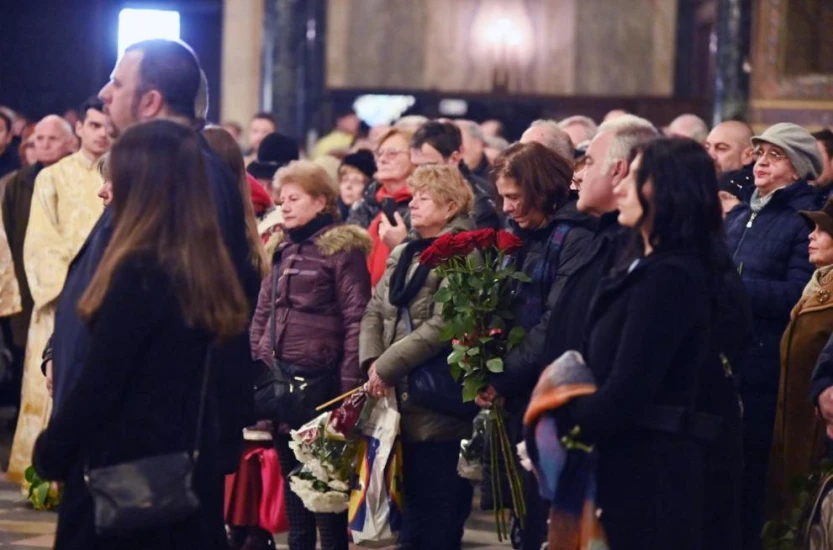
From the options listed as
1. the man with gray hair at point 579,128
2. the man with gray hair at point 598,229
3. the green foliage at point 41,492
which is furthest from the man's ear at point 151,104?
the man with gray hair at point 579,128

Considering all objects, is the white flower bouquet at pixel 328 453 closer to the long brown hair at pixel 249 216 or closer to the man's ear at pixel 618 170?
the long brown hair at pixel 249 216

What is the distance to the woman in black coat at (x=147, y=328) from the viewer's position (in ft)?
13.8

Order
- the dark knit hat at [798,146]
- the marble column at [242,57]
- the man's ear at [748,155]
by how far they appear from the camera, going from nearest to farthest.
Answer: the dark knit hat at [798,146], the man's ear at [748,155], the marble column at [242,57]

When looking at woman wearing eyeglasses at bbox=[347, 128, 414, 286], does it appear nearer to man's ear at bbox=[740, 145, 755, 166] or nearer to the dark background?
man's ear at bbox=[740, 145, 755, 166]

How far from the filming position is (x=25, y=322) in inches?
419

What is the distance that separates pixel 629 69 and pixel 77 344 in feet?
59.2

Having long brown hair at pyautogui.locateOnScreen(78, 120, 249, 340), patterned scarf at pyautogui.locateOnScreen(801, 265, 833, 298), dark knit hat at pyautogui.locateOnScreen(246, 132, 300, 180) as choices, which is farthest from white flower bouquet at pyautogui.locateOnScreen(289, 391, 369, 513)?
dark knit hat at pyautogui.locateOnScreen(246, 132, 300, 180)

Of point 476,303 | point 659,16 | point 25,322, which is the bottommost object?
point 25,322

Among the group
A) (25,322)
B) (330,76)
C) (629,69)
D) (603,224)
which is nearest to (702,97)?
(629,69)

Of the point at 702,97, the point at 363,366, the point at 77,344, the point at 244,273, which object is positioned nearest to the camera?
the point at 77,344

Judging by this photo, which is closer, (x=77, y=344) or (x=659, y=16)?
(x=77, y=344)

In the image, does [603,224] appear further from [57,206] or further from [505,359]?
[57,206]

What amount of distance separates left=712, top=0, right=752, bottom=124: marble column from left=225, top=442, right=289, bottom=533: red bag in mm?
9603

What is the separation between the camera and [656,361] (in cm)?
447
